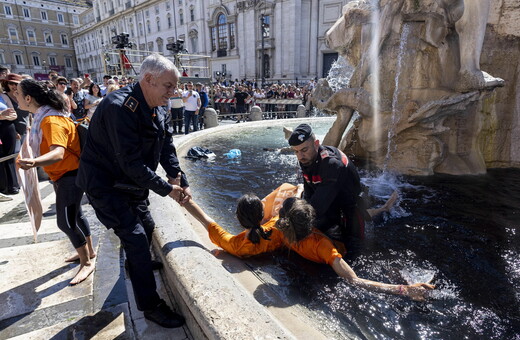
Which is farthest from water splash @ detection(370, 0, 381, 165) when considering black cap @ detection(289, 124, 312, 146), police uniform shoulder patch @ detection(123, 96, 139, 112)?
police uniform shoulder patch @ detection(123, 96, 139, 112)

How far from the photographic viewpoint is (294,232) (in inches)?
105

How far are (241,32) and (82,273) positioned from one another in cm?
3893

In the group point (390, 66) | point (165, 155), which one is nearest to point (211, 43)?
point (390, 66)

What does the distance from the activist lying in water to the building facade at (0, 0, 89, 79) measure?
72786 millimetres

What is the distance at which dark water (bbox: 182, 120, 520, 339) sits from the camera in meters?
2.17

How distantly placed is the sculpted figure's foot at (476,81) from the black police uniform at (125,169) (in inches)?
192

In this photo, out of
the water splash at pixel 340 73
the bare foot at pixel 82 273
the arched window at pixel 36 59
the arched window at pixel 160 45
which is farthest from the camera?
the arched window at pixel 36 59

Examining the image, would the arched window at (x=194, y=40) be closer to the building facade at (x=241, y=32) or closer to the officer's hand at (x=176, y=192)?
the building facade at (x=241, y=32)

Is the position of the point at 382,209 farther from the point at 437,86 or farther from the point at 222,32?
the point at 222,32

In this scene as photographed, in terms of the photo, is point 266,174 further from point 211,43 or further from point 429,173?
point 211,43

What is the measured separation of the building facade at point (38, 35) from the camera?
6406cm

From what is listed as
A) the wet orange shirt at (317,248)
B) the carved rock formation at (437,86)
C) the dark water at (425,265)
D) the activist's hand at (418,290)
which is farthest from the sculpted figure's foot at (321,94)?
the activist's hand at (418,290)

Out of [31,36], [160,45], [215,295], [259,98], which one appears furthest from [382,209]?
[31,36]

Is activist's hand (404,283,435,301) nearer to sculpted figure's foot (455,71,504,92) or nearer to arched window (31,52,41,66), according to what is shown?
sculpted figure's foot (455,71,504,92)
